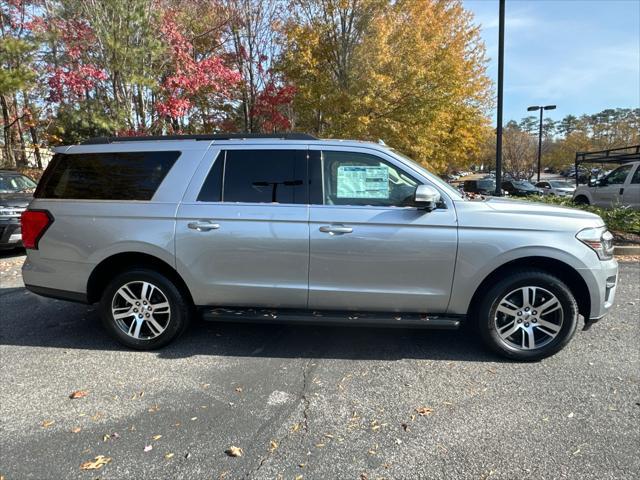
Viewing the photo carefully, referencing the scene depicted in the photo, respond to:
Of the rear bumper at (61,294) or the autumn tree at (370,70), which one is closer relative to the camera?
the rear bumper at (61,294)

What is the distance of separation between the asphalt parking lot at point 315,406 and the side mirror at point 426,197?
1.36m

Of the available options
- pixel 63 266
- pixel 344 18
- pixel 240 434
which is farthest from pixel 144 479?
pixel 344 18

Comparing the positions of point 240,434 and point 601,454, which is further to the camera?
point 240,434

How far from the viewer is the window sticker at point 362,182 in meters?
3.79

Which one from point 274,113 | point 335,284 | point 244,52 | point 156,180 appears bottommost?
point 335,284

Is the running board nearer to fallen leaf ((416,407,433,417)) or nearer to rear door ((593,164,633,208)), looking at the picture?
fallen leaf ((416,407,433,417))

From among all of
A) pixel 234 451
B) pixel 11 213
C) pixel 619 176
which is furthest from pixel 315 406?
pixel 619 176

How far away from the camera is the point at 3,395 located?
3.29 meters

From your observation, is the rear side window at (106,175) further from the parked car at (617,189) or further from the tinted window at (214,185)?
the parked car at (617,189)

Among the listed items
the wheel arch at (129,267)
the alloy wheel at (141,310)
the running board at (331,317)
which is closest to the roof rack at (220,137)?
the wheel arch at (129,267)

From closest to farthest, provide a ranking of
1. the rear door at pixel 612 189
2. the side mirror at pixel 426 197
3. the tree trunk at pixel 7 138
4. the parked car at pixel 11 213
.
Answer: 1. the side mirror at pixel 426 197
2. the parked car at pixel 11 213
3. the rear door at pixel 612 189
4. the tree trunk at pixel 7 138

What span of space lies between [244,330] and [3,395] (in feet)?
6.68

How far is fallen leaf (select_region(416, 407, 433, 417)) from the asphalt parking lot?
0.01m

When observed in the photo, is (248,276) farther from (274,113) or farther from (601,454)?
(274,113)
